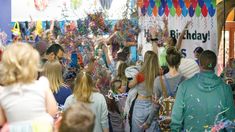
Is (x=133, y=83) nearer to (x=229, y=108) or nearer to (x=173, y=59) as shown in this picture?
(x=173, y=59)

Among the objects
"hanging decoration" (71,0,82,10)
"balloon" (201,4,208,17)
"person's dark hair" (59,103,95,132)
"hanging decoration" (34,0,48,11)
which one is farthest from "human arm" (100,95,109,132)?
"hanging decoration" (34,0,48,11)

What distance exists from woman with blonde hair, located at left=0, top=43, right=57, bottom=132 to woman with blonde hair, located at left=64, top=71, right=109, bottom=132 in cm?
130

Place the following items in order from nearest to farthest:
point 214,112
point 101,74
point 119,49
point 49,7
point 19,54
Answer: point 19,54 → point 214,112 → point 101,74 → point 119,49 → point 49,7

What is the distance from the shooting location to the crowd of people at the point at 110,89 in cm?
317

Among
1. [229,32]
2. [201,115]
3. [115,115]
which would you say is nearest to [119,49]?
[115,115]

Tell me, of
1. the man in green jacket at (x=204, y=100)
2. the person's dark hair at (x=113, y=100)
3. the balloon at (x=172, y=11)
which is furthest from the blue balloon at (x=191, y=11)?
the man in green jacket at (x=204, y=100)

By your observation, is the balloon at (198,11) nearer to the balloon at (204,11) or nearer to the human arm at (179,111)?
the balloon at (204,11)

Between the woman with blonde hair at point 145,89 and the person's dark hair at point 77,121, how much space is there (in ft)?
9.72

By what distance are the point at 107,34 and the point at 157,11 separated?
2.69 ft

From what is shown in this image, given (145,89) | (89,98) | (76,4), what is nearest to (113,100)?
(145,89)

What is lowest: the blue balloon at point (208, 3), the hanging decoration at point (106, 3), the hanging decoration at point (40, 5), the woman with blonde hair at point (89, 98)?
the woman with blonde hair at point (89, 98)

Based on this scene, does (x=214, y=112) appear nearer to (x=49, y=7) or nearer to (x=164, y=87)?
(x=164, y=87)

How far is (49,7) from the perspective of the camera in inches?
410

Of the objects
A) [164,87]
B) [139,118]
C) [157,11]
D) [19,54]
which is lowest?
[139,118]
